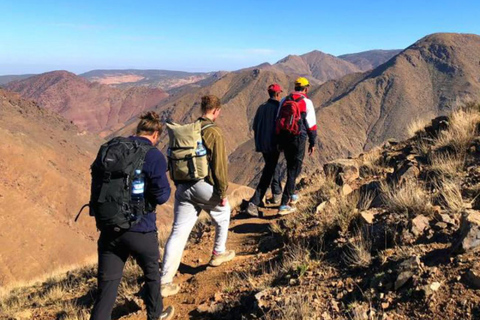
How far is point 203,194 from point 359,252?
61.4 inches

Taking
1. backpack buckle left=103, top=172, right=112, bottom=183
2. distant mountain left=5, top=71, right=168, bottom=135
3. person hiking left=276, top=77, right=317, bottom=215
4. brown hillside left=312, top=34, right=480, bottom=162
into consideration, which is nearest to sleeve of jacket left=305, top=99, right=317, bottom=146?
person hiking left=276, top=77, right=317, bottom=215

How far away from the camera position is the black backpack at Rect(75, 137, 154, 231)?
104 inches

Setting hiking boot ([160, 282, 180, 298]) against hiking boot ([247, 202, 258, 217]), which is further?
hiking boot ([247, 202, 258, 217])

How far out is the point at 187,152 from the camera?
345 centimetres

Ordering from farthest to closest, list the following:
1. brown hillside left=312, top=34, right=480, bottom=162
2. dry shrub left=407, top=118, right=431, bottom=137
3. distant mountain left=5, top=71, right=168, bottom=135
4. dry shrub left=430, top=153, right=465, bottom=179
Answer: distant mountain left=5, top=71, right=168, bottom=135
brown hillside left=312, top=34, right=480, bottom=162
dry shrub left=407, top=118, right=431, bottom=137
dry shrub left=430, top=153, right=465, bottom=179

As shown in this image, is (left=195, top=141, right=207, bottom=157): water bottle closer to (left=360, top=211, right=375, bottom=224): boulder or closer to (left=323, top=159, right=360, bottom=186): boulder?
(left=360, top=211, right=375, bottom=224): boulder

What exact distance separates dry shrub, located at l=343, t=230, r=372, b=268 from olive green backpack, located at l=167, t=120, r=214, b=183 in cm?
154

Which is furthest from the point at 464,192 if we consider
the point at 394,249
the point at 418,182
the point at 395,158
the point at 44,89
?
the point at 44,89

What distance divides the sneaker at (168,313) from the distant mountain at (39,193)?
18081mm

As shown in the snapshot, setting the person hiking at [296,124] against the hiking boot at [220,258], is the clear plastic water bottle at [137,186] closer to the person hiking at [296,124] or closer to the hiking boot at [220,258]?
the hiking boot at [220,258]

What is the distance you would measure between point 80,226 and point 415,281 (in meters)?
32.5

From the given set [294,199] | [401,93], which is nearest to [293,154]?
[294,199]

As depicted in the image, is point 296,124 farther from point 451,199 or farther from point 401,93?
point 401,93

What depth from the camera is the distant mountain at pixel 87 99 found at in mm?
161000
